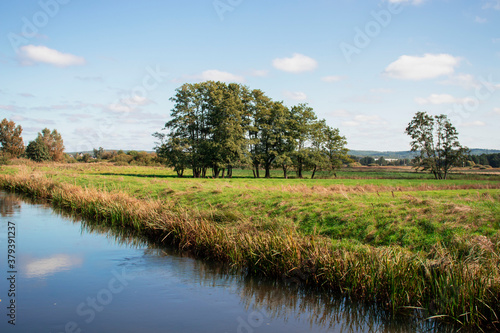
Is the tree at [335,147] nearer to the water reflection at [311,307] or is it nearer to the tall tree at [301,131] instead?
the tall tree at [301,131]

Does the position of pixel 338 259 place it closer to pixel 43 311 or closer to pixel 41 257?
pixel 43 311

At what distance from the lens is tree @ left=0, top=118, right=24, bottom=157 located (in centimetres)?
9156

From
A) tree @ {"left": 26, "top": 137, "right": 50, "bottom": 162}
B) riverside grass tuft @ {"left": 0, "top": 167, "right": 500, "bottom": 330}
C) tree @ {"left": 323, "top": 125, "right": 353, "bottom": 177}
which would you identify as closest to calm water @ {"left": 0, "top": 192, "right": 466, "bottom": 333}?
riverside grass tuft @ {"left": 0, "top": 167, "right": 500, "bottom": 330}

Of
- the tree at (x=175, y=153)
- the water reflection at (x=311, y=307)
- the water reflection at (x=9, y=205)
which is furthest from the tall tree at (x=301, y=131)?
the water reflection at (x=311, y=307)

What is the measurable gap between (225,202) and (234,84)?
4072cm

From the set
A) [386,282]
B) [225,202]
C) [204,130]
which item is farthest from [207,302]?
[204,130]

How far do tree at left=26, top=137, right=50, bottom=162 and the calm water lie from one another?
9133 cm

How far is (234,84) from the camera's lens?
5916 centimetres

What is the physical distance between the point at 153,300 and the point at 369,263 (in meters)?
6.02

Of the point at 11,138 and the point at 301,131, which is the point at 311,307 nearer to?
the point at 301,131

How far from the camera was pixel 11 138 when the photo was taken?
305ft

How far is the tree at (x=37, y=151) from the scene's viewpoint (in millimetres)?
94062

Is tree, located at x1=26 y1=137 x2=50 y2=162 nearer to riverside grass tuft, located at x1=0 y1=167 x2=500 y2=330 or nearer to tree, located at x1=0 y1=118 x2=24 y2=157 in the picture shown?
tree, located at x1=0 y1=118 x2=24 y2=157

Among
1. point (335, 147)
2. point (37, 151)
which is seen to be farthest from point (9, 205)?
point (37, 151)
